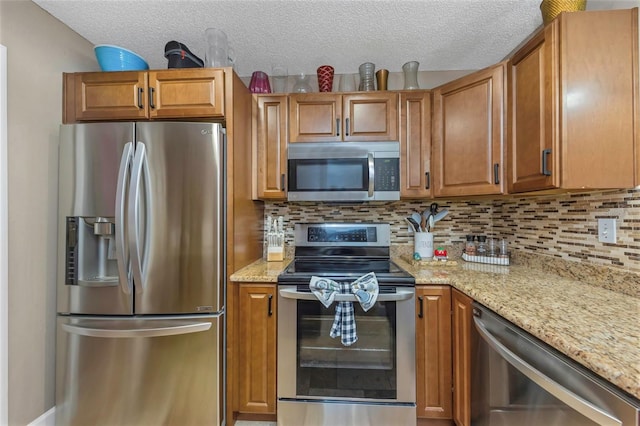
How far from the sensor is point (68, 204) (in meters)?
1.47

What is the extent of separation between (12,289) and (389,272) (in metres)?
1.96

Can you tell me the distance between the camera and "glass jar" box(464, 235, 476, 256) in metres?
2.01

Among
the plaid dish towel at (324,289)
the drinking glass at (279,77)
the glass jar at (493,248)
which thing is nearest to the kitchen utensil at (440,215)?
the glass jar at (493,248)

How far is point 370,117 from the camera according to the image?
1.90 metres

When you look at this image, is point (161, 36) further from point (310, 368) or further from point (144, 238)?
point (310, 368)

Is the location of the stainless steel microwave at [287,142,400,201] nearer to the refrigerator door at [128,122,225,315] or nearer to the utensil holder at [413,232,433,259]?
the utensil holder at [413,232,433,259]

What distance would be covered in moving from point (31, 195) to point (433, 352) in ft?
7.61

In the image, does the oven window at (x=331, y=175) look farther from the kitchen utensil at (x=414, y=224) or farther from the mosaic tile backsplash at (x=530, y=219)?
the kitchen utensil at (x=414, y=224)

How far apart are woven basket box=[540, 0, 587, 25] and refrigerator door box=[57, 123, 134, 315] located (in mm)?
2172

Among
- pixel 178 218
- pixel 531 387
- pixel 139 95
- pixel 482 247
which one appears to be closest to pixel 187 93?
pixel 139 95

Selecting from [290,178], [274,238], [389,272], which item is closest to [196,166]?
[290,178]

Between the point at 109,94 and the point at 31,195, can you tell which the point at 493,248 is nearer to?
the point at 109,94

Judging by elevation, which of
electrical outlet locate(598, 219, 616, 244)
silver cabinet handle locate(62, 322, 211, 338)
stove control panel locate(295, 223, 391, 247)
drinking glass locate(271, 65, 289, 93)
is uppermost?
drinking glass locate(271, 65, 289, 93)

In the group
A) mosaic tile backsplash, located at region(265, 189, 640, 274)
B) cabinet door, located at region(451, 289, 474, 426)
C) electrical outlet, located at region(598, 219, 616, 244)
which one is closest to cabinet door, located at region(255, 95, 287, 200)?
mosaic tile backsplash, located at region(265, 189, 640, 274)
